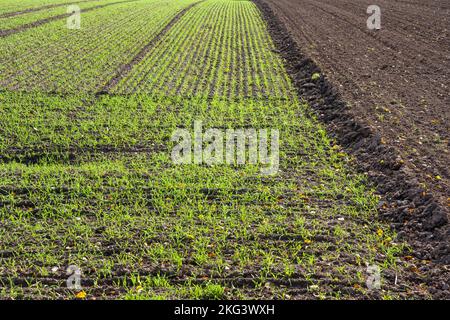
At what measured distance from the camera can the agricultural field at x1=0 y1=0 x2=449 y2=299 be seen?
5141 mm

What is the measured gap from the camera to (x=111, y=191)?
7051 mm

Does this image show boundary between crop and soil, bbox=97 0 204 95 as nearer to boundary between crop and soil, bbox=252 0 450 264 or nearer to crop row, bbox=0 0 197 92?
crop row, bbox=0 0 197 92

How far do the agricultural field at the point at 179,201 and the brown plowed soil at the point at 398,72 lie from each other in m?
0.91

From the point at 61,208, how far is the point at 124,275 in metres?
1.80

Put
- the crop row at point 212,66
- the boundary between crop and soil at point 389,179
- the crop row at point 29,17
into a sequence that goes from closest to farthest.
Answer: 1. the boundary between crop and soil at point 389,179
2. the crop row at point 212,66
3. the crop row at point 29,17

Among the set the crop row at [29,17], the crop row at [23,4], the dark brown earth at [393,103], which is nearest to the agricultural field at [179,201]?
the dark brown earth at [393,103]

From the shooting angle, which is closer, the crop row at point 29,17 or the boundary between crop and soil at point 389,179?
the boundary between crop and soil at point 389,179

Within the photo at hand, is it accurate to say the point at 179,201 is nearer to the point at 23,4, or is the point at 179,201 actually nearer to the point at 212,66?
the point at 212,66

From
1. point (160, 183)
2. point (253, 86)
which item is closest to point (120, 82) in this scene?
point (253, 86)

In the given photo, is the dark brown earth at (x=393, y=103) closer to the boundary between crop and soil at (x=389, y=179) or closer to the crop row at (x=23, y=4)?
the boundary between crop and soil at (x=389, y=179)

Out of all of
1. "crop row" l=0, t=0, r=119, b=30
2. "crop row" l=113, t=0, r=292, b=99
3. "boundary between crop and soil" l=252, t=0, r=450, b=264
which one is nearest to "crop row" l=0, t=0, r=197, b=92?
"crop row" l=113, t=0, r=292, b=99

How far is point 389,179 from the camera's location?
7.23m

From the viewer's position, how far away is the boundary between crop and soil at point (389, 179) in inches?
227

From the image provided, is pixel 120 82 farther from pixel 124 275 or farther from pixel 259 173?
pixel 124 275
